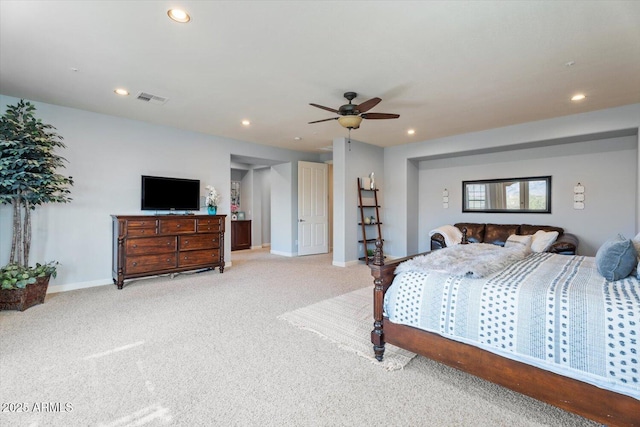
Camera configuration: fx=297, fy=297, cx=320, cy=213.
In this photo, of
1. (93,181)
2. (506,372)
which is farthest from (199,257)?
(506,372)

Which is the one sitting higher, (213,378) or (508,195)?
(508,195)

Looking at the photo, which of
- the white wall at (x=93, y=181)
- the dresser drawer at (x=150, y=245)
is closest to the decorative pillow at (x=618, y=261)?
the dresser drawer at (x=150, y=245)

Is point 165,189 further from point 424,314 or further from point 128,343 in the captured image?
point 424,314

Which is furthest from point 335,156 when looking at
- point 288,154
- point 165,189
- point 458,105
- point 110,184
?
point 110,184

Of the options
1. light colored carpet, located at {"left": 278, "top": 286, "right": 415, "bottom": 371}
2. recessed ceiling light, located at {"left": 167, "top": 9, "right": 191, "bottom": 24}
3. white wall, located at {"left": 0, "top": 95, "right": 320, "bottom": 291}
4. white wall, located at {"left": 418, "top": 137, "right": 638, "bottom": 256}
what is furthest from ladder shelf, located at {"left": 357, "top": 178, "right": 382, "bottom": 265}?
recessed ceiling light, located at {"left": 167, "top": 9, "right": 191, "bottom": 24}

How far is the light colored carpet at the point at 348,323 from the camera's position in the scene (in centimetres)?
236

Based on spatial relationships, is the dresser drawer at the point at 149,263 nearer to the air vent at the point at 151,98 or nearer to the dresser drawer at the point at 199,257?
the dresser drawer at the point at 199,257

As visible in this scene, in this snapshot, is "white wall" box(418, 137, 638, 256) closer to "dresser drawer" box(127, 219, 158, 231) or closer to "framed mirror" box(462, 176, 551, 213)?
"framed mirror" box(462, 176, 551, 213)

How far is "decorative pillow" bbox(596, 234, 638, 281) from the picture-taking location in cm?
183

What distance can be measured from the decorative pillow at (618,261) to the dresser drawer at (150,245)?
500cm

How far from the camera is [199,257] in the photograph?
5027mm

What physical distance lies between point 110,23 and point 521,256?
3947 millimetres

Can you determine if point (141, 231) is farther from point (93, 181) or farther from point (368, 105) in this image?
point (368, 105)

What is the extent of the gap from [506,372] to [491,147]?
4658 millimetres
